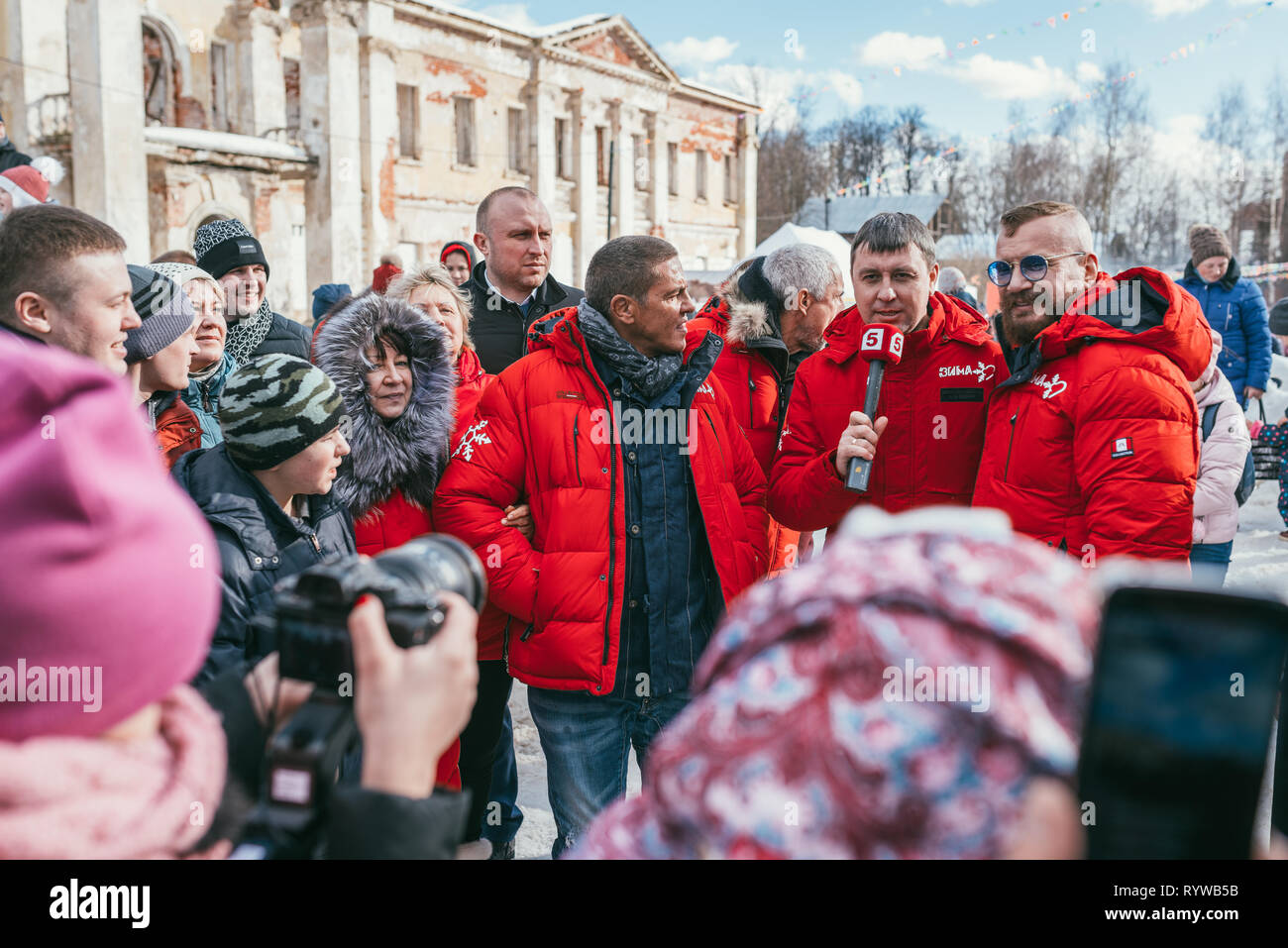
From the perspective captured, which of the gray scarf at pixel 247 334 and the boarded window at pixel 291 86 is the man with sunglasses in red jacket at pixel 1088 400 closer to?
the gray scarf at pixel 247 334

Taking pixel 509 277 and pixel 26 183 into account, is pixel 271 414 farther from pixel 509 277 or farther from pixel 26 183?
pixel 26 183

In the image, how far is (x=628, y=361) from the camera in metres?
2.78

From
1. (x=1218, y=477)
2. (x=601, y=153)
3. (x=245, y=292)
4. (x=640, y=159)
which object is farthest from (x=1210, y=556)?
(x=640, y=159)

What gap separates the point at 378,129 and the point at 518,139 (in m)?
5.06

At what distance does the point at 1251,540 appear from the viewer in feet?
26.0

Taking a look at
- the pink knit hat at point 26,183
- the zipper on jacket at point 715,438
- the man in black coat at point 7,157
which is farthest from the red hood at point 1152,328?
the man in black coat at point 7,157

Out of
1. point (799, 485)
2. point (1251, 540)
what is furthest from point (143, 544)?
point (1251, 540)

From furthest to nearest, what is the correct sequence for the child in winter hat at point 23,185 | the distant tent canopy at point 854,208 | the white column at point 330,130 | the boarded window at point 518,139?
the distant tent canopy at point 854,208, the boarded window at point 518,139, the white column at point 330,130, the child in winter hat at point 23,185

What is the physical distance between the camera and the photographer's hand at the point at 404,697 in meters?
1.03

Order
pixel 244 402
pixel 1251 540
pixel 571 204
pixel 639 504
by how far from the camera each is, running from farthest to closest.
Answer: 1. pixel 571 204
2. pixel 1251 540
3. pixel 639 504
4. pixel 244 402

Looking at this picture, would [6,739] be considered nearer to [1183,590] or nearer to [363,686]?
[363,686]

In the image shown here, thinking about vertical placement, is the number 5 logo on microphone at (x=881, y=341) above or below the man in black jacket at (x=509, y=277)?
below

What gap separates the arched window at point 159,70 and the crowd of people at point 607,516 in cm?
2099

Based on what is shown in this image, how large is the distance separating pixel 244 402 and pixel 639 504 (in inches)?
41.2
